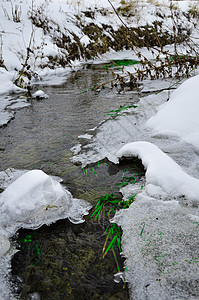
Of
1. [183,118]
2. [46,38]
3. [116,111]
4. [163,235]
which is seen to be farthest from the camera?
[46,38]

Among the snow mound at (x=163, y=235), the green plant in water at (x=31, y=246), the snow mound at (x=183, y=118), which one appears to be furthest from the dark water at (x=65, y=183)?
the snow mound at (x=183, y=118)

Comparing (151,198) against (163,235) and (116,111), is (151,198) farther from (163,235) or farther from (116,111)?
(116,111)

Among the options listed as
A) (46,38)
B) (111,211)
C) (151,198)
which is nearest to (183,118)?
(151,198)

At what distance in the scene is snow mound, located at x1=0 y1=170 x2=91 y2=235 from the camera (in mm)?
1420

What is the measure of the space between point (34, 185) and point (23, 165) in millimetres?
649

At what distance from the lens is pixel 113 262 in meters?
1.17

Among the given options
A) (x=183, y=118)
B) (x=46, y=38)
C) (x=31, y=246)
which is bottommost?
(x=31, y=246)

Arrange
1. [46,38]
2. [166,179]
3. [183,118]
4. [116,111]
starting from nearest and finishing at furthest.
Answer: [166,179] → [183,118] → [116,111] → [46,38]

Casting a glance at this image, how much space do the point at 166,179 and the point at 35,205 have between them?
0.90m

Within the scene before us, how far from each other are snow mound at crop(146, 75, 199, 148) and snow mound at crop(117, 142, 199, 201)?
500 mm

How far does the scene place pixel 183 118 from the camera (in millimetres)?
2312

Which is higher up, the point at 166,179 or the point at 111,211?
the point at 166,179

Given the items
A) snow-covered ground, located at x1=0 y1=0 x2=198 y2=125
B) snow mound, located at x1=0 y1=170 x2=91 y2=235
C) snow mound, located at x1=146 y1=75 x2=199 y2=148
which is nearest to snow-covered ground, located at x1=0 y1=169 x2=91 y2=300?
snow mound, located at x1=0 y1=170 x2=91 y2=235

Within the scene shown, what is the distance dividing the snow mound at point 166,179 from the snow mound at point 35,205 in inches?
19.3
